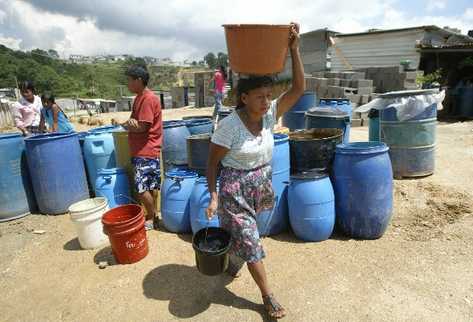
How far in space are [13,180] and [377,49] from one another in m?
15.9

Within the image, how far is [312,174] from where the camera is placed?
3.40m

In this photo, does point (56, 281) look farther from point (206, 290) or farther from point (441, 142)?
point (441, 142)

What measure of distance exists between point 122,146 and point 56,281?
69.1 inches

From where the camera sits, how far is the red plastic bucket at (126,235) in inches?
123

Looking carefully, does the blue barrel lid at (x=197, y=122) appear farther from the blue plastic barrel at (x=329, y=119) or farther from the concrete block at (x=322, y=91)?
the concrete block at (x=322, y=91)

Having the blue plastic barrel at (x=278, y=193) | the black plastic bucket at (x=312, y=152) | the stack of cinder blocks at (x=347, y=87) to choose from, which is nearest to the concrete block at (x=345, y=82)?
the stack of cinder blocks at (x=347, y=87)

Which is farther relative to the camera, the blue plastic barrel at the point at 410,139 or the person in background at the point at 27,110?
the person in background at the point at 27,110

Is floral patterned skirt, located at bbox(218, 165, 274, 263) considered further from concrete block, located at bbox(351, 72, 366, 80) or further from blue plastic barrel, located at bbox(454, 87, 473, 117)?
blue plastic barrel, located at bbox(454, 87, 473, 117)

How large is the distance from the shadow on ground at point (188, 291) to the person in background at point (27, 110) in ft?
13.8

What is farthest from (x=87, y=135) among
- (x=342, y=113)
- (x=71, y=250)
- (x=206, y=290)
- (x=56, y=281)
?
(x=342, y=113)

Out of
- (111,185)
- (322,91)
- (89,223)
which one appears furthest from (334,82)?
(89,223)

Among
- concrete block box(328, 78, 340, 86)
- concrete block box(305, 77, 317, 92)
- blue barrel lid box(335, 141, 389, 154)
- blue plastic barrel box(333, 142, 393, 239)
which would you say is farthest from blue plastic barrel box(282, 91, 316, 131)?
concrete block box(305, 77, 317, 92)

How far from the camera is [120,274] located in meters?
3.10

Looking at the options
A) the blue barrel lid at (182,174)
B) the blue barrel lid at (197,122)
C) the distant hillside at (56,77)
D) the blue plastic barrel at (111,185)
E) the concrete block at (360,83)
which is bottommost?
the blue plastic barrel at (111,185)
